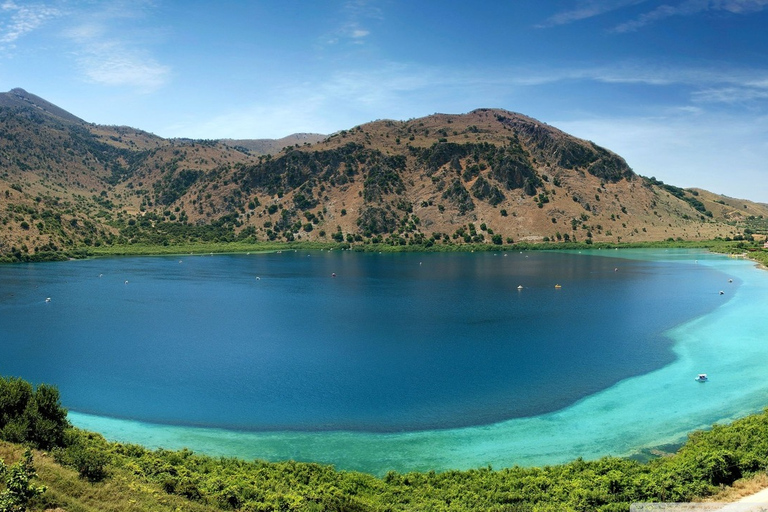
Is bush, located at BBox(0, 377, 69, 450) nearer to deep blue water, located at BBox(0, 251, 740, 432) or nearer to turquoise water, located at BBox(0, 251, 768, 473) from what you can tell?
turquoise water, located at BBox(0, 251, 768, 473)

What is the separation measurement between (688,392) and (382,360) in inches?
980

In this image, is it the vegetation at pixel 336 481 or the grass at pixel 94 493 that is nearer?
the grass at pixel 94 493

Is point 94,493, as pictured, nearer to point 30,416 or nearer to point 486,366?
point 30,416

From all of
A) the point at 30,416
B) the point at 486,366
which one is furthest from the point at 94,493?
the point at 486,366

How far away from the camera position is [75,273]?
115 m

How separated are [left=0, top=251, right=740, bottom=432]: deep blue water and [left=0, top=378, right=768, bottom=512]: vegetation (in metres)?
9.40

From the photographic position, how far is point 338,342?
5666cm

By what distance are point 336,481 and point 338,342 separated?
3219cm

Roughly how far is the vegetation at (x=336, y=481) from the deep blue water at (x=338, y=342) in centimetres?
940

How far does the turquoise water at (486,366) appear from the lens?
3222cm

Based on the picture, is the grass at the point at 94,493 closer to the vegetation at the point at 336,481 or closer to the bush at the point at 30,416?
the vegetation at the point at 336,481

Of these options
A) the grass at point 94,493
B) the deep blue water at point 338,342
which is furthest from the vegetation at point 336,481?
the deep blue water at point 338,342

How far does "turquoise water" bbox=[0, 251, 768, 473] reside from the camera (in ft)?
106

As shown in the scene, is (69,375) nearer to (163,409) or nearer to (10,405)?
(163,409)
